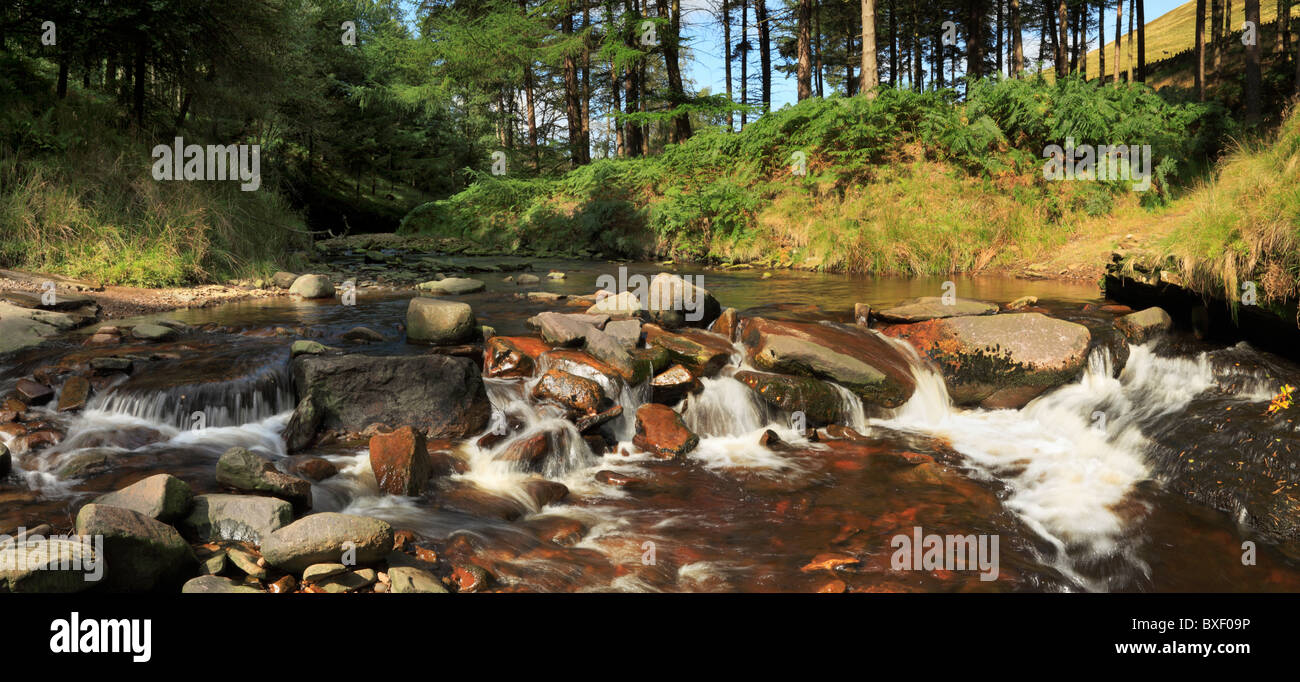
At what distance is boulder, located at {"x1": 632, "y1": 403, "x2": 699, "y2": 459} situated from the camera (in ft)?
20.9

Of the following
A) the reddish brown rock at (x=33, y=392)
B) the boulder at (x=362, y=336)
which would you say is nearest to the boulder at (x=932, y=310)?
the boulder at (x=362, y=336)

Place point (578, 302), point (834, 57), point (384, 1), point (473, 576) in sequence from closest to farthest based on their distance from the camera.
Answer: point (473, 576), point (578, 302), point (384, 1), point (834, 57)

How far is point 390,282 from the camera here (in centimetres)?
1388

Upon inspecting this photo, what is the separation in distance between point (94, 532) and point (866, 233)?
14.4 meters

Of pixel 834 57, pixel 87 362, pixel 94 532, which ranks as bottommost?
pixel 94 532

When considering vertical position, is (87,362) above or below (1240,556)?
above

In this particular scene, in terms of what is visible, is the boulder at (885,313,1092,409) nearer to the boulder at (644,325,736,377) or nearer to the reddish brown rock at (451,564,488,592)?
the boulder at (644,325,736,377)

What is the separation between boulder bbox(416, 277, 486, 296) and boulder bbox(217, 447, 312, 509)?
25.5 feet

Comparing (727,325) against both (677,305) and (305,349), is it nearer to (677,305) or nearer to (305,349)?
(677,305)

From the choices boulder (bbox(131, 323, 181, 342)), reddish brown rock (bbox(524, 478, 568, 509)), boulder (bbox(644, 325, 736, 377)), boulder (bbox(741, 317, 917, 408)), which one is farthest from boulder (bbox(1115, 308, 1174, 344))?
boulder (bbox(131, 323, 181, 342))

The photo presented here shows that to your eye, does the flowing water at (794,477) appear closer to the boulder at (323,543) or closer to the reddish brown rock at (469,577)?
the reddish brown rock at (469,577)

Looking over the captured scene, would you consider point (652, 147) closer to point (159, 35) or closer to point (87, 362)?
point (159, 35)

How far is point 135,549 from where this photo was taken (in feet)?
11.3

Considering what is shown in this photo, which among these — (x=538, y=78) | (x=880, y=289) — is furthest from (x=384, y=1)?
(x=880, y=289)
